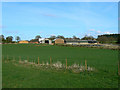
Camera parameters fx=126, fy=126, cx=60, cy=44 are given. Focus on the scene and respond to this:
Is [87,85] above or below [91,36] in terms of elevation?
below

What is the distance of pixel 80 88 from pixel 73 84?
2.64ft

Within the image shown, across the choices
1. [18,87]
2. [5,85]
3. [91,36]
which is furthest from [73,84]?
[91,36]

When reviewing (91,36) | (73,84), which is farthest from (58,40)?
(73,84)

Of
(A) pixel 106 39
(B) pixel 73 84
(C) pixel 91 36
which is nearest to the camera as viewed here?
(B) pixel 73 84

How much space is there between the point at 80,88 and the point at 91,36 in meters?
164

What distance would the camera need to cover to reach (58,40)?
12475cm

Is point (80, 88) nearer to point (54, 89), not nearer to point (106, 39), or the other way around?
point (54, 89)

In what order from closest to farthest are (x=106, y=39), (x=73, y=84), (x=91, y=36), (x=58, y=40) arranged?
(x=73, y=84) → (x=106, y=39) → (x=58, y=40) → (x=91, y=36)

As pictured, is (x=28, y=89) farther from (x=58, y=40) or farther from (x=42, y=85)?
(x=58, y=40)

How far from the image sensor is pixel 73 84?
8.87m

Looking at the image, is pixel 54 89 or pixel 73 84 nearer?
pixel 54 89

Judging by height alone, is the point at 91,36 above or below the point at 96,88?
above

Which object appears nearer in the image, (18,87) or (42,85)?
(18,87)

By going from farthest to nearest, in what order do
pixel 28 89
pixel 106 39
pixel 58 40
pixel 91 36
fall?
pixel 91 36
pixel 58 40
pixel 106 39
pixel 28 89
